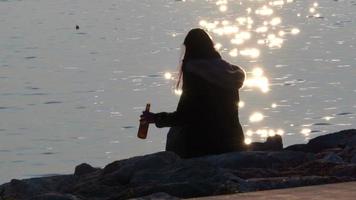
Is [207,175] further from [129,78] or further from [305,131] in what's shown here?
[129,78]

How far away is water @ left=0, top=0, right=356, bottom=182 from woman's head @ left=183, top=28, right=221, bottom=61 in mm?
8908

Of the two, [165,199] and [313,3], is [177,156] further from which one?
[313,3]

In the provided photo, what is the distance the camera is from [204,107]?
11312mm

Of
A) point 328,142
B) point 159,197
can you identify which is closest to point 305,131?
point 328,142

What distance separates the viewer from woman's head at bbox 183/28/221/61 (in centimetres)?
1109

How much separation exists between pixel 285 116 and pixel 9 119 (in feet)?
17.7

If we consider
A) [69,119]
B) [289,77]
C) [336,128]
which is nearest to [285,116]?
[336,128]

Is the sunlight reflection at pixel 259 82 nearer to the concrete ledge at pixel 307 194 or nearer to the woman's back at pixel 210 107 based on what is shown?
the woman's back at pixel 210 107

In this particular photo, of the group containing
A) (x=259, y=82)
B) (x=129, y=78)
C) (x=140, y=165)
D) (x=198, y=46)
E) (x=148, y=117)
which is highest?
(x=129, y=78)

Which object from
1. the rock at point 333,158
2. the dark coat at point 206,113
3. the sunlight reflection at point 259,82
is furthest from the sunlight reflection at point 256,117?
the rock at point 333,158

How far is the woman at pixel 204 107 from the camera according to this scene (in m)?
11.1

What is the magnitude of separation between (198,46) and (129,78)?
67.5 ft

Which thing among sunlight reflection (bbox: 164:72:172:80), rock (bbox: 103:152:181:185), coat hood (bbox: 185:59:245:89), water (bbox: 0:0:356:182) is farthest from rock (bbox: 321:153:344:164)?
sunlight reflection (bbox: 164:72:172:80)

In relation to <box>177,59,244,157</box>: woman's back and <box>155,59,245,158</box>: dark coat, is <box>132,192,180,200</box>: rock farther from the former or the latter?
<box>177,59,244,157</box>: woman's back
